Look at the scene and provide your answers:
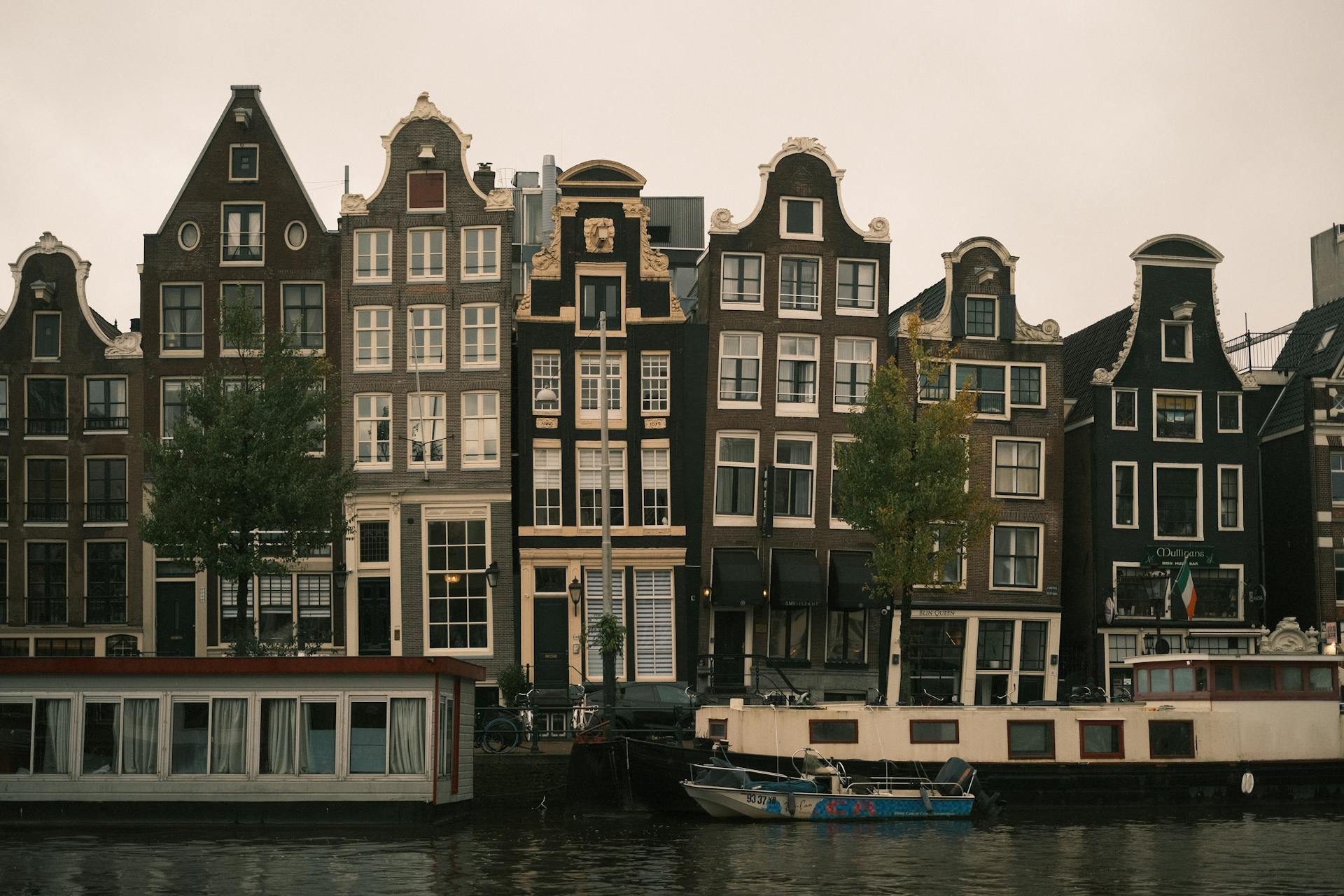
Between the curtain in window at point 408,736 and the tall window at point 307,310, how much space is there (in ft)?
63.1

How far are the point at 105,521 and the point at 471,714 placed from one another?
1971 centimetres

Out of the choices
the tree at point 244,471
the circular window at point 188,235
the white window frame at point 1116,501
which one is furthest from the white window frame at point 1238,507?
the circular window at point 188,235

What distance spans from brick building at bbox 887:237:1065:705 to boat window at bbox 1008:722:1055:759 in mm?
12985

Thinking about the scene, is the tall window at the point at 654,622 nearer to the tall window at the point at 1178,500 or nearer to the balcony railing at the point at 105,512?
the balcony railing at the point at 105,512

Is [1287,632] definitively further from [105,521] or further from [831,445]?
[105,521]

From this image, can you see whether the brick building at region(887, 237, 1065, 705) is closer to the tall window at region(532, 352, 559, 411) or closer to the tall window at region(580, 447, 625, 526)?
the tall window at region(580, 447, 625, 526)

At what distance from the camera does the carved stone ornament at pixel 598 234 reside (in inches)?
2164

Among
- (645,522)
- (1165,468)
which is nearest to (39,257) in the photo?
(645,522)

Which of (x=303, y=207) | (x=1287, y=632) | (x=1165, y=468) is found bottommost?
(x=1287, y=632)

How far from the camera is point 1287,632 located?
5194cm

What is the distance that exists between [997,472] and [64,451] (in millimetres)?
30813

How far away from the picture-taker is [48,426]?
2195 inches

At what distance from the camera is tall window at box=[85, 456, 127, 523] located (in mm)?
55469

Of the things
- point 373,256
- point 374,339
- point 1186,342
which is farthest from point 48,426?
point 1186,342
